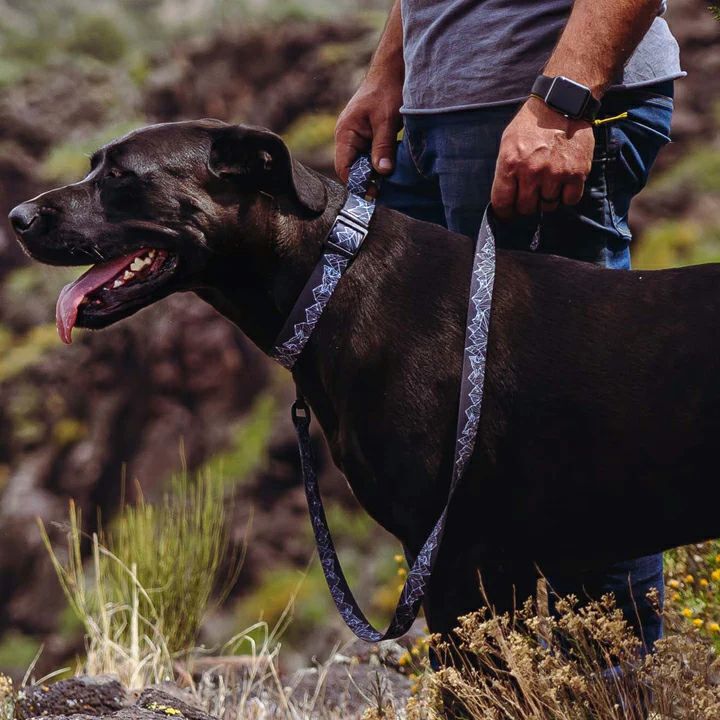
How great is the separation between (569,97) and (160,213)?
35.9 inches

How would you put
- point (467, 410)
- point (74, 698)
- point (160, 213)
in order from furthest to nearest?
1. point (74, 698)
2. point (160, 213)
3. point (467, 410)

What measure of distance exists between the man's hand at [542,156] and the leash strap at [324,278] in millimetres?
309

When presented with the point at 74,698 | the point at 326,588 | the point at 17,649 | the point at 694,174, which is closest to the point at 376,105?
the point at 74,698

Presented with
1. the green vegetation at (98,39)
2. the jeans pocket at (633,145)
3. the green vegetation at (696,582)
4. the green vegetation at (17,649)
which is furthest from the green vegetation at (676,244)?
the jeans pocket at (633,145)

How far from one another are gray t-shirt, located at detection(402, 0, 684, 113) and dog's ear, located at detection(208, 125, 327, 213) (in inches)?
14.2

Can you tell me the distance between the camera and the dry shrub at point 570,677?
2.13 metres

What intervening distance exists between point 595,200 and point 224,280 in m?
0.85

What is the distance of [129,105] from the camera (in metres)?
10.9

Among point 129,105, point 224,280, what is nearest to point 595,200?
point 224,280

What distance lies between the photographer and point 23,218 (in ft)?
8.71

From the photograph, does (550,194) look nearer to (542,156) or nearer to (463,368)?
(542,156)

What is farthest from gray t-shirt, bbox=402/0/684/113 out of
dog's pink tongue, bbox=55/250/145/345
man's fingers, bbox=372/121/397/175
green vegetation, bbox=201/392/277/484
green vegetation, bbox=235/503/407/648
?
green vegetation, bbox=201/392/277/484

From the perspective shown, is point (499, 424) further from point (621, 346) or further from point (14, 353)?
point (14, 353)

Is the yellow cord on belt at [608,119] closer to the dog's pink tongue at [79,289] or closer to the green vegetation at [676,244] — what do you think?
the dog's pink tongue at [79,289]
